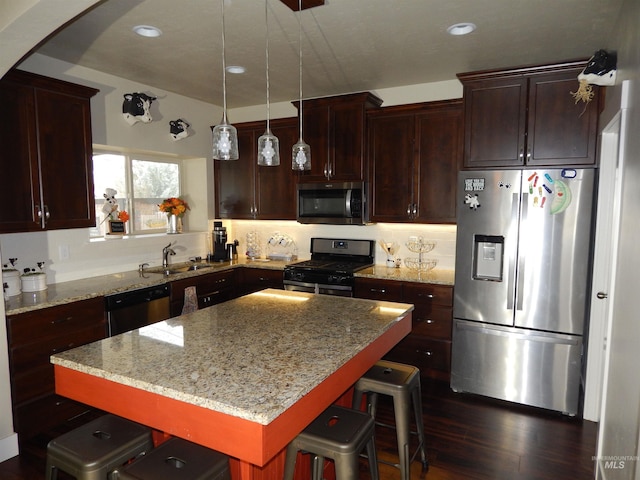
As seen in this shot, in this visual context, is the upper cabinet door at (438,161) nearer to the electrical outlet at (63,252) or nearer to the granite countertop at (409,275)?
the granite countertop at (409,275)

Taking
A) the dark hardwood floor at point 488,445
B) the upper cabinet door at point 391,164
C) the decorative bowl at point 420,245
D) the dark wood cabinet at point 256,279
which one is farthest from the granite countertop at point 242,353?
the dark wood cabinet at point 256,279

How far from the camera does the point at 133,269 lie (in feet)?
13.3

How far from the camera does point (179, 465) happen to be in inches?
57.7

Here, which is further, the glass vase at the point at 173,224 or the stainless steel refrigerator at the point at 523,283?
the glass vase at the point at 173,224

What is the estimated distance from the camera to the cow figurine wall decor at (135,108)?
378 cm

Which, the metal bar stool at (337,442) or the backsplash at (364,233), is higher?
the backsplash at (364,233)

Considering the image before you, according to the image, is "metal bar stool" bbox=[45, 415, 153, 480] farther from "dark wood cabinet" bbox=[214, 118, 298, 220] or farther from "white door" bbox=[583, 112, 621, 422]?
"dark wood cabinet" bbox=[214, 118, 298, 220]

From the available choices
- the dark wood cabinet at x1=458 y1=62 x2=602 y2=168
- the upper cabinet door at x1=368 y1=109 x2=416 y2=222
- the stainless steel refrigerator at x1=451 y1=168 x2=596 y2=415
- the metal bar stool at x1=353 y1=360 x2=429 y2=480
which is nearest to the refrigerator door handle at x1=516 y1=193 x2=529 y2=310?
the stainless steel refrigerator at x1=451 y1=168 x2=596 y2=415

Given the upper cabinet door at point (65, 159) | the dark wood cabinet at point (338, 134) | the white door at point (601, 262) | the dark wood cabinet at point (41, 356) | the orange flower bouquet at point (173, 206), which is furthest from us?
the orange flower bouquet at point (173, 206)

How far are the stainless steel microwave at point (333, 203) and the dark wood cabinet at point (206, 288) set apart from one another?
100 centimetres

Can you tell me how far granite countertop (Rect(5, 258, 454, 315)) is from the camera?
2801 millimetres

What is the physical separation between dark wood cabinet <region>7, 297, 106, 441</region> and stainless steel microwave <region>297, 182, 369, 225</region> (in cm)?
217

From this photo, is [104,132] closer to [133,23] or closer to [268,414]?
[133,23]

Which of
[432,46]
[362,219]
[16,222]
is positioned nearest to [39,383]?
[16,222]
